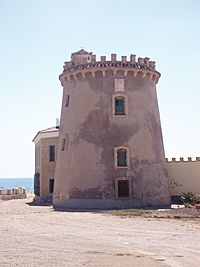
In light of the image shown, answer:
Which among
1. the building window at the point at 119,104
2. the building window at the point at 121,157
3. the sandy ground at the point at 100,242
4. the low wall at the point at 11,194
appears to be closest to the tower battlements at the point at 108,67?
the building window at the point at 119,104

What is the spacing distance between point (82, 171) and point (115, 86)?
6772mm

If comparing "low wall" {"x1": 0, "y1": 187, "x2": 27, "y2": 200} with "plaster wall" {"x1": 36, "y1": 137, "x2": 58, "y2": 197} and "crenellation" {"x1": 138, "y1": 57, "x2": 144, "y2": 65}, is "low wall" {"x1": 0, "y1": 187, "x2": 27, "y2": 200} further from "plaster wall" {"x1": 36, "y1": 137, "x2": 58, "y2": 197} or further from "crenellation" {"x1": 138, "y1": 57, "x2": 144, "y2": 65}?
"crenellation" {"x1": 138, "y1": 57, "x2": 144, "y2": 65}

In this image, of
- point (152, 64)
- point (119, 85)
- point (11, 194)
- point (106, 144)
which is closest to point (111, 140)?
point (106, 144)

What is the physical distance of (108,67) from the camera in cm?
3159

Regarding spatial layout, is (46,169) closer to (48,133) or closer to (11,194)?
(48,133)

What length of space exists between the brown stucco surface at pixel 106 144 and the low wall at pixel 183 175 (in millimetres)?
1440

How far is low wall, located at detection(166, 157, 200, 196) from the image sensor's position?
33.2 metres

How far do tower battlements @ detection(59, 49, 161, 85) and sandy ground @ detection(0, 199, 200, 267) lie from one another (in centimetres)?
1393

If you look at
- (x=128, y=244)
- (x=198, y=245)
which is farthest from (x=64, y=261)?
(x=198, y=245)

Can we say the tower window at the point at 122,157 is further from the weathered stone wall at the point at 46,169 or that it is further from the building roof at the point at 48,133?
the building roof at the point at 48,133

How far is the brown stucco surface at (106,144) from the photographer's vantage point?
30.6 metres

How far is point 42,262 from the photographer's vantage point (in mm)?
11125

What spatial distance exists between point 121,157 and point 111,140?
1.44 m

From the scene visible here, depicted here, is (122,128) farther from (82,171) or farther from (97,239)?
(97,239)
